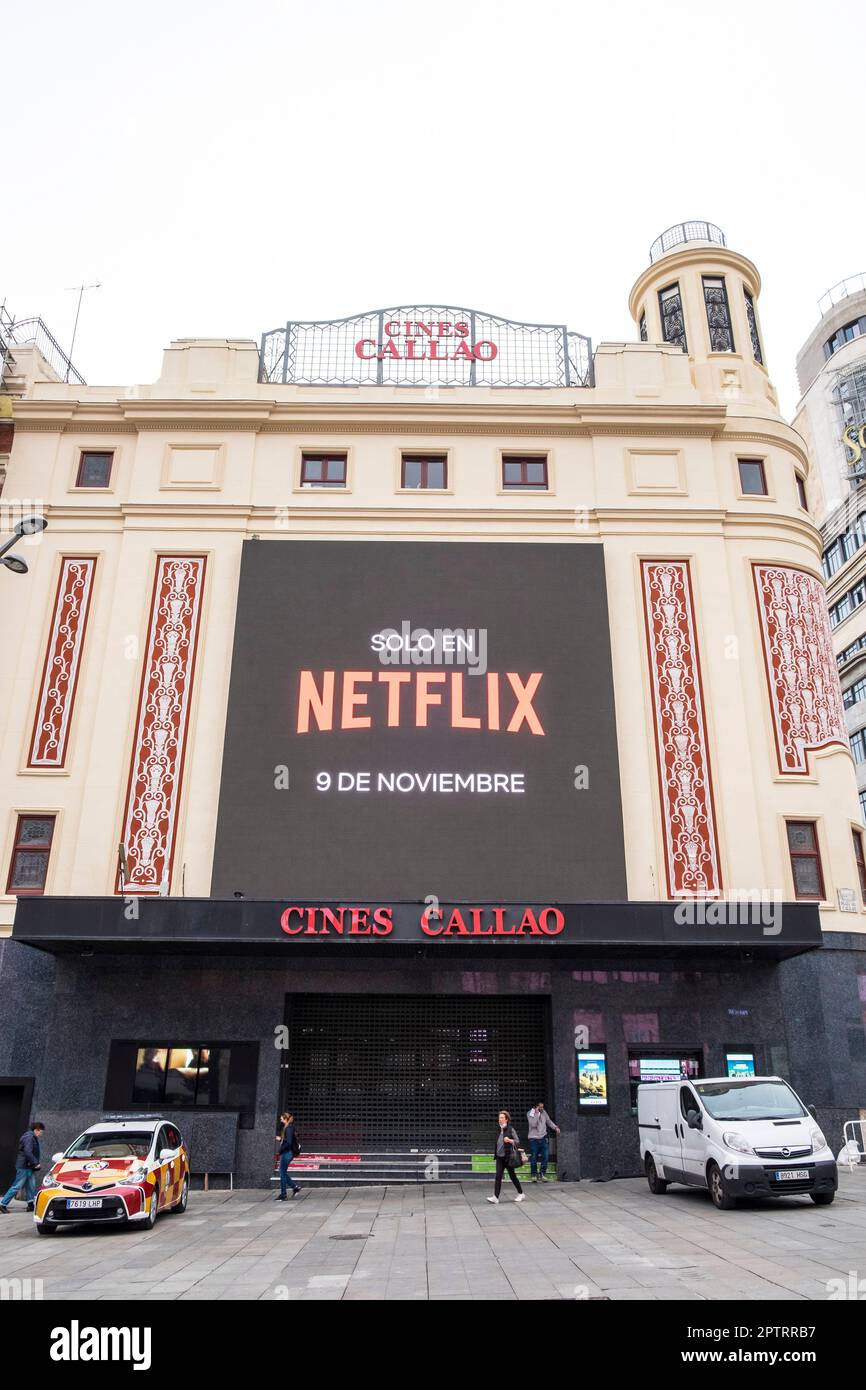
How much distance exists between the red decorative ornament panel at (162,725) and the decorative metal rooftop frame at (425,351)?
783 cm

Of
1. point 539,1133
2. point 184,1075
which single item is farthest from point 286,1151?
point 539,1133

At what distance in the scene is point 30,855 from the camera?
78.6ft

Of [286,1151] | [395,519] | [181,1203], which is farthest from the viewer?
[395,519]

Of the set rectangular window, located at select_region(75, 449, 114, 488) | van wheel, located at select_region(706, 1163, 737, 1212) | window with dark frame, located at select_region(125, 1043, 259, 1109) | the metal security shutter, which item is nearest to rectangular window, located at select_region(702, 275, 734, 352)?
rectangular window, located at select_region(75, 449, 114, 488)

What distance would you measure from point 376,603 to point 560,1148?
14.1 meters

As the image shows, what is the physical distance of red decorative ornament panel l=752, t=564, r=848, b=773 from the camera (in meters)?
25.3

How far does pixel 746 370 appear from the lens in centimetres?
2998

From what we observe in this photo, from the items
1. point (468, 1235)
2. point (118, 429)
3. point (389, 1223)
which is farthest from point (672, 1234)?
point (118, 429)

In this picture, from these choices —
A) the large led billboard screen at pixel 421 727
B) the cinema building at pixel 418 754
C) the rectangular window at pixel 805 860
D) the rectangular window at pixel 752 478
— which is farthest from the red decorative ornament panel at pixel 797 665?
the large led billboard screen at pixel 421 727

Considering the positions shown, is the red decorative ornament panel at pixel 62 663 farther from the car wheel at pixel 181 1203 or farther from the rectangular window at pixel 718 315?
the rectangular window at pixel 718 315

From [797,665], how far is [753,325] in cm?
1279

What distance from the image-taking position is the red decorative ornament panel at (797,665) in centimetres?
2530

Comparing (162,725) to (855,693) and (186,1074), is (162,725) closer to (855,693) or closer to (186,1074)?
(186,1074)
